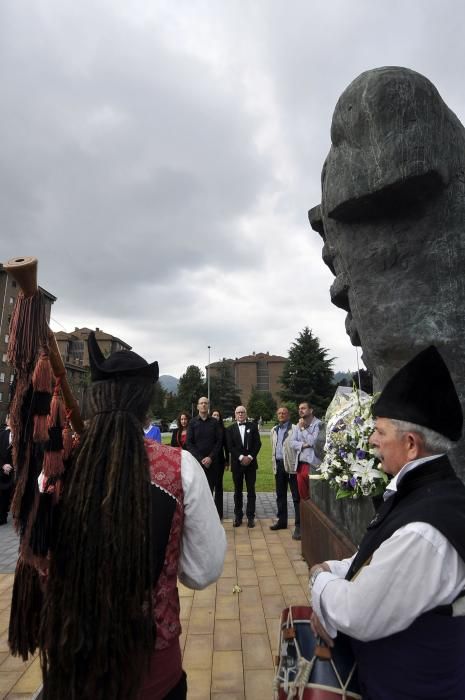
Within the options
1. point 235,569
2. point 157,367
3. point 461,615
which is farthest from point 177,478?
point 235,569

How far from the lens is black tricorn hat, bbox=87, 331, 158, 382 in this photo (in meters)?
1.51

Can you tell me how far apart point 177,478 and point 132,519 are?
0.20 m

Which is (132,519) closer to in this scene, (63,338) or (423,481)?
(423,481)

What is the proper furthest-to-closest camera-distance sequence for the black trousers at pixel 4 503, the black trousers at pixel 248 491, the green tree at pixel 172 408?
the green tree at pixel 172 408 < the black trousers at pixel 4 503 < the black trousers at pixel 248 491

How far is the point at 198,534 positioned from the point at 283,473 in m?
5.62

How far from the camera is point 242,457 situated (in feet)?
23.2

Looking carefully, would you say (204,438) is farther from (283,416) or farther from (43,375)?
(43,375)

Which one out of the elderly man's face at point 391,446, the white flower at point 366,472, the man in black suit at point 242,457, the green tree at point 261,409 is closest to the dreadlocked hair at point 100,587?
the elderly man's face at point 391,446

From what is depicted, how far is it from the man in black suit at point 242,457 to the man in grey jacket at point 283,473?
36 cm

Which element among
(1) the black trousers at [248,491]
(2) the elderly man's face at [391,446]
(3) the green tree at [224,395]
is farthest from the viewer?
(3) the green tree at [224,395]

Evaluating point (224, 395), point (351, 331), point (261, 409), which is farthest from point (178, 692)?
point (224, 395)

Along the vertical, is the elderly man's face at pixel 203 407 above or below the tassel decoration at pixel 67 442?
above

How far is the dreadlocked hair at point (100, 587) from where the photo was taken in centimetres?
130

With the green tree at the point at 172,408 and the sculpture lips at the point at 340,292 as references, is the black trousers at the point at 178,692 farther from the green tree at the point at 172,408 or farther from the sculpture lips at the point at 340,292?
the green tree at the point at 172,408
